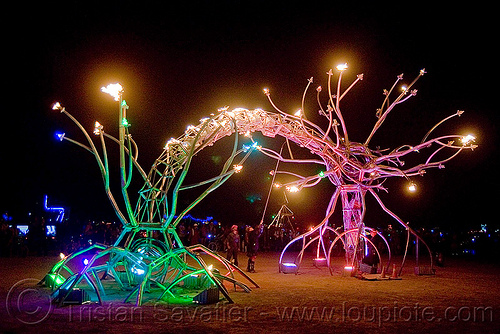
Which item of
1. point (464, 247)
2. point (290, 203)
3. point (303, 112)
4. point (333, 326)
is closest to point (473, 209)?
point (464, 247)

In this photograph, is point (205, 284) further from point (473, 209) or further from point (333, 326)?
point (473, 209)

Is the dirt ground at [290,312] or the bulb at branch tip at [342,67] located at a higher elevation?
the bulb at branch tip at [342,67]

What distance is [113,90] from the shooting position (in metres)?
8.64

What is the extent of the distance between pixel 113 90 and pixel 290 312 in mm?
5510

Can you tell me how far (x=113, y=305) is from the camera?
8336mm

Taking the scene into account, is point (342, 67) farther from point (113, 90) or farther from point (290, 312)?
point (290, 312)

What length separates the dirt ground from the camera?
6605mm

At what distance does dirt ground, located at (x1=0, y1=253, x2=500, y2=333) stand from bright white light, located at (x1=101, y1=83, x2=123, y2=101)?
415 cm

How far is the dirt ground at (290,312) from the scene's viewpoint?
21.7ft

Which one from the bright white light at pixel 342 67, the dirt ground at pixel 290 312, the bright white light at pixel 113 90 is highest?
the bright white light at pixel 342 67

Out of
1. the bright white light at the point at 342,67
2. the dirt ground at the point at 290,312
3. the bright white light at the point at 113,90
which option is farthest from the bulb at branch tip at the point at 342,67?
the dirt ground at the point at 290,312

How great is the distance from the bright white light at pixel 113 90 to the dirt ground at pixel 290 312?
13.6ft

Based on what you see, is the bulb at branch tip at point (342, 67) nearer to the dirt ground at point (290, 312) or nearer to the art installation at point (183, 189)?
the art installation at point (183, 189)

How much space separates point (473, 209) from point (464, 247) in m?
6.40
